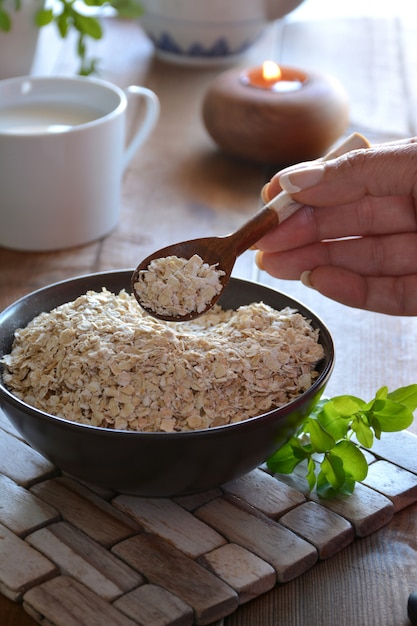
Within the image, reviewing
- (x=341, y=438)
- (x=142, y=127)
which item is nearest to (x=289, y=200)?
(x=341, y=438)

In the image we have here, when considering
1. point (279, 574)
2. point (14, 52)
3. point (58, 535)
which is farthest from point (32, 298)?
point (14, 52)

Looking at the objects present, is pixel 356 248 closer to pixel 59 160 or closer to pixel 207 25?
pixel 59 160

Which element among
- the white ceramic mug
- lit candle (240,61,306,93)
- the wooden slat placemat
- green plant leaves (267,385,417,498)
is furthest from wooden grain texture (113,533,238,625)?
lit candle (240,61,306,93)

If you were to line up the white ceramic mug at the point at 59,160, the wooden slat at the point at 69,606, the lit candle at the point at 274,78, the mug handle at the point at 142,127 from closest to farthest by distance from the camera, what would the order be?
the wooden slat at the point at 69,606
the white ceramic mug at the point at 59,160
the mug handle at the point at 142,127
the lit candle at the point at 274,78

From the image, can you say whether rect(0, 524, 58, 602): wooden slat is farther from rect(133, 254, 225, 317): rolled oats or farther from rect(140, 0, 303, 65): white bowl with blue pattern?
rect(140, 0, 303, 65): white bowl with blue pattern

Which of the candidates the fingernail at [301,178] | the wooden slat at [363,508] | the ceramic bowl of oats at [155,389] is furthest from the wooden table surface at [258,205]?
the fingernail at [301,178]

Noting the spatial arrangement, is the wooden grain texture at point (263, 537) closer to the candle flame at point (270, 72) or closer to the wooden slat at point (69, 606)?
the wooden slat at point (69, 606)

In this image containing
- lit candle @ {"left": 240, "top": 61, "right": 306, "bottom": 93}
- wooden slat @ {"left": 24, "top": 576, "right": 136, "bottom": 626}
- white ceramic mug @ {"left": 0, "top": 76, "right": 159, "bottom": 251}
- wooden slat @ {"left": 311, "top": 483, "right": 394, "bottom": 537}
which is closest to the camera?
wooden slat @ {"left": 24, "top": 576, "right": 136, "bottom": 626}
